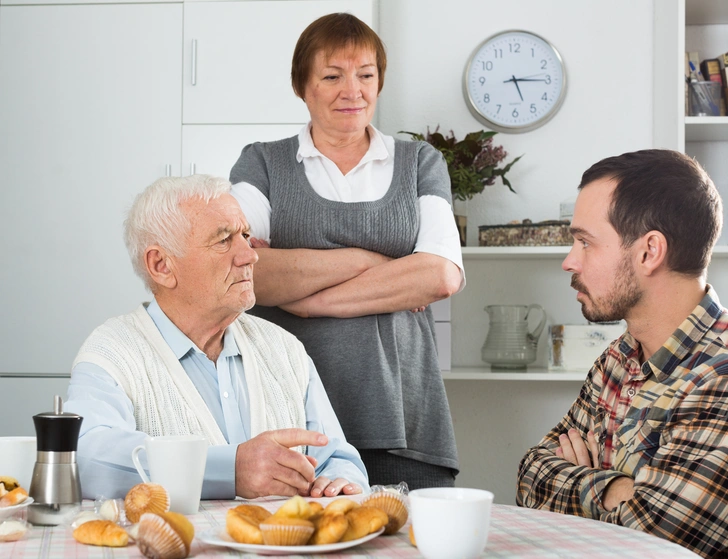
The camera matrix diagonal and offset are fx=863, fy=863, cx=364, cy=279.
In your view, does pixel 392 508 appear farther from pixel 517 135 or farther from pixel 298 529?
pixel 517 135

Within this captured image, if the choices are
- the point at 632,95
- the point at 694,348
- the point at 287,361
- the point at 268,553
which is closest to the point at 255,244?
the point at 287,361

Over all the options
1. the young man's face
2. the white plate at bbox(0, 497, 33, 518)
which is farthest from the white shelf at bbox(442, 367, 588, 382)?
the white plate at bbox(0, 497, 33, 518)

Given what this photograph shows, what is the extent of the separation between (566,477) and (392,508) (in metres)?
0.63

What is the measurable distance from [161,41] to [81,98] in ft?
1.07

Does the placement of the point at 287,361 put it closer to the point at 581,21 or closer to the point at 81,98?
the point at 81,98

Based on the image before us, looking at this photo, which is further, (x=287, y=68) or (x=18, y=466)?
(x=287, y=68)

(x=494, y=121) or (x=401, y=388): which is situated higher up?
(x=494, y=121)

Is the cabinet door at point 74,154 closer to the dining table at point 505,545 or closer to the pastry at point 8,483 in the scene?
the pastry at point 8,483

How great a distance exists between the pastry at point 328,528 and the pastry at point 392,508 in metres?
0.08

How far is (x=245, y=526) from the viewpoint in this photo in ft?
3.08

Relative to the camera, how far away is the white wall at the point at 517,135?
312cm

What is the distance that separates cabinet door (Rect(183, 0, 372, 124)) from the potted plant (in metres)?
0.45

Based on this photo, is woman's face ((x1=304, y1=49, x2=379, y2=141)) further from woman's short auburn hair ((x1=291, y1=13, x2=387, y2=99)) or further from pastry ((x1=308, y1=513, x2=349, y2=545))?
pastry ((x1=308, y1=513, x2=349, y2=545))

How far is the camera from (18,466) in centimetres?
118
